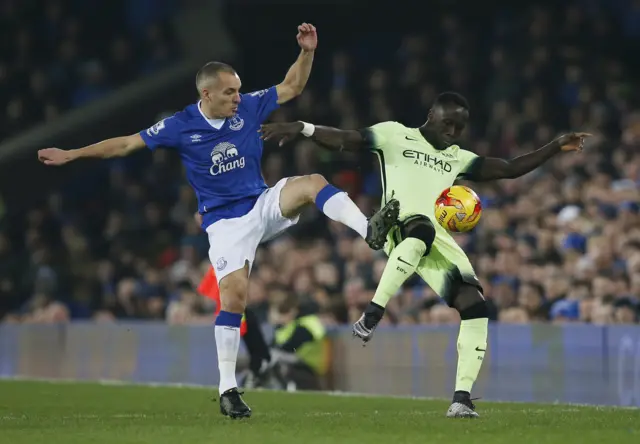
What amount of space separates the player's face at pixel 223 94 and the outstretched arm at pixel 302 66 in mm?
413

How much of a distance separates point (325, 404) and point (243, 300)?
236cm

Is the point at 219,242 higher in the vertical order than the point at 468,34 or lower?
lower

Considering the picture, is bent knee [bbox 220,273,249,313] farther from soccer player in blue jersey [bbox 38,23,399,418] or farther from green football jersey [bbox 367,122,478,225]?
green football jersey [bbox 367,122,478,225]

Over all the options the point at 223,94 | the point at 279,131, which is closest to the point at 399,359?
the point at 223,94

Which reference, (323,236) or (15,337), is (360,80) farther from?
(15,337)

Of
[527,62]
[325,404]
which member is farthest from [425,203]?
[527,62]

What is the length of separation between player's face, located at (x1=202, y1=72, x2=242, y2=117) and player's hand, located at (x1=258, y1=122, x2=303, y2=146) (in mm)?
502

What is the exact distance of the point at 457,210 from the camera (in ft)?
31.4

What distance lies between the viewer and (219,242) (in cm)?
966

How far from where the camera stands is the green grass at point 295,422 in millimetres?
8055

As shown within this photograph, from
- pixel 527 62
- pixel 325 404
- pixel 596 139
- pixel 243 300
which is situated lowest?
pixel 325 404

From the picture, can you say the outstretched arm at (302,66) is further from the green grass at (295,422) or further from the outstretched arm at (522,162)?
the green grass at (295,422)

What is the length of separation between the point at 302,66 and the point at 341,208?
128cm

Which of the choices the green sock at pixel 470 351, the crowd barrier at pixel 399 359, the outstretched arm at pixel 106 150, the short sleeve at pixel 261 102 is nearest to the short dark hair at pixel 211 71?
the short sleeve at pixel 261 102
